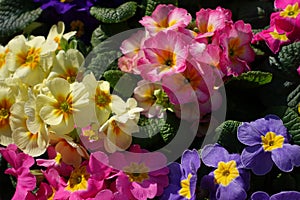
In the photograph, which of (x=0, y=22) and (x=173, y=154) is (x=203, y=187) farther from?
(x=0, y=22)

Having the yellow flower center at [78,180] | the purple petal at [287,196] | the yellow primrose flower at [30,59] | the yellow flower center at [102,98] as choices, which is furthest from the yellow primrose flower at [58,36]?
the purple petal at [287,196]

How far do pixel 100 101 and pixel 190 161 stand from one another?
0.26 meters

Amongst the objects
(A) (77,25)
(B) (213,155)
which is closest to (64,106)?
(B) (213,155)

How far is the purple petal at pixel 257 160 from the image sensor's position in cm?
145

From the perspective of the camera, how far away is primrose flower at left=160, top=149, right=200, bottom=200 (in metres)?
1.45

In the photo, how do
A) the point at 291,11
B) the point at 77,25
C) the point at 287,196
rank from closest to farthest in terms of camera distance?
the point at 287,196 → the point at 291,11 → the point at 77,25

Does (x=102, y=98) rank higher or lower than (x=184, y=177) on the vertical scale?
higher

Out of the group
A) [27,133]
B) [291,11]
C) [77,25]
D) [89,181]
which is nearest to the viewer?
[89,181]

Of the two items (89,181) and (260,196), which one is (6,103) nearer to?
(89,181)

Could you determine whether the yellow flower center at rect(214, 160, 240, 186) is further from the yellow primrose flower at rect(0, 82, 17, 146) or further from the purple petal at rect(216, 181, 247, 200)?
the yellow primrose flower at rect(0, 82, 17, 146)

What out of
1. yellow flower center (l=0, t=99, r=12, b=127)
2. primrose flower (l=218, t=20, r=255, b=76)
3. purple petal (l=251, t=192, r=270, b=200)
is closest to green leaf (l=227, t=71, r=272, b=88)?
primrose flower (l=218, t=20, r=255, b=76)

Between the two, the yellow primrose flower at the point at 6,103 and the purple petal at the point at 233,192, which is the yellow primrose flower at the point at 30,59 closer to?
the yellow primrose flower at the point at 6,103

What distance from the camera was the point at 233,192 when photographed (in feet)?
4.68

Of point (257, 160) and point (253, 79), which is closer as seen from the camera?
point (257, 160)
